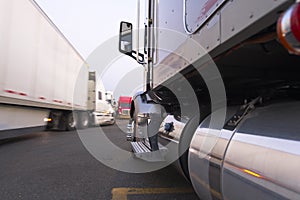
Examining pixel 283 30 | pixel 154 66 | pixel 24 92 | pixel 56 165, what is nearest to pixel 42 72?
pixel 24 92

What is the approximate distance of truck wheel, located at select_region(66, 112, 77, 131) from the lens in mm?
11523

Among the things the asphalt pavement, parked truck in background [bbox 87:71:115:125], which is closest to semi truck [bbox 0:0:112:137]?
the asphalt pavement

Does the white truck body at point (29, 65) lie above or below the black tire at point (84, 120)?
above

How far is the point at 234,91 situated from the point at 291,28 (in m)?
1.53

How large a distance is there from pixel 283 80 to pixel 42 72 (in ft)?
23.3

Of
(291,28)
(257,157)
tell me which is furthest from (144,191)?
(291,28)

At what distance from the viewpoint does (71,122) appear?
1198 centimetres

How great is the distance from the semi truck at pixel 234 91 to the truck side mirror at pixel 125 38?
59 cm

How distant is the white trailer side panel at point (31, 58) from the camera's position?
5.38 metres

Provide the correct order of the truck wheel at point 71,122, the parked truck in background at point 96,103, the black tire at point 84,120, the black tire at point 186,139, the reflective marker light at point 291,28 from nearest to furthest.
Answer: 1. the reflective marker light at point 291,28
2. the black tire at point 186,139
3. the truck wheel at point 71,122
4. the black tire at point 84,120
5. the parked truck in background at point 96,103

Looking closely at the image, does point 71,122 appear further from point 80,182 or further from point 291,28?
point 291,28

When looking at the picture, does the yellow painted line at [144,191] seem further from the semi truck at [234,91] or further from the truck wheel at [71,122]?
the truck wheel at [71,122]

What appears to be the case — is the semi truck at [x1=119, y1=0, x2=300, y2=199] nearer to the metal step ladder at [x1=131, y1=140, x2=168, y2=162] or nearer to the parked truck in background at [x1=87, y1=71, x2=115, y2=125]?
the metal step ladder at [x1=131, y1=140, x2=168, y2=162]

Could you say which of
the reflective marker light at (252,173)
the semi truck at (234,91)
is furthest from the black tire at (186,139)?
the reflective marker light at (252,173)
